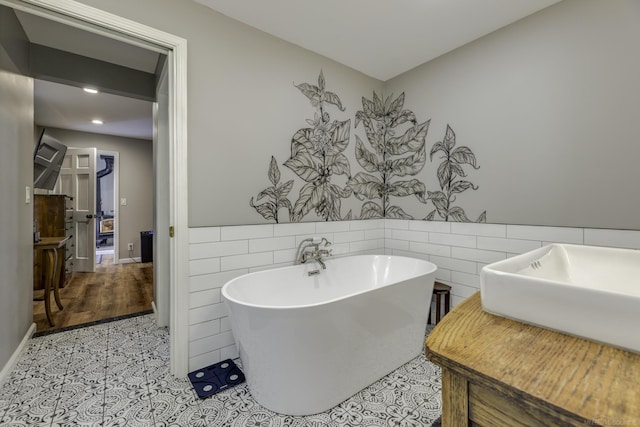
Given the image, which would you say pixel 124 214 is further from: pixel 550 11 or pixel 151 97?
pixel 550 11

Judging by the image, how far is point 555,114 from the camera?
182cm

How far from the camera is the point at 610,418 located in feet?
1.25

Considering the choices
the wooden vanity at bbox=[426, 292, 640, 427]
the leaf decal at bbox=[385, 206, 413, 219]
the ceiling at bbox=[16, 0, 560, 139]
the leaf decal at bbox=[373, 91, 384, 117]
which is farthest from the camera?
the leaf decal at bbox=[373, 91, 384, 117]

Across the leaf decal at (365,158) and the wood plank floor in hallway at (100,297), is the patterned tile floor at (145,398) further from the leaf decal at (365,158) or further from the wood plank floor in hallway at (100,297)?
the leaf decal at (365,158)

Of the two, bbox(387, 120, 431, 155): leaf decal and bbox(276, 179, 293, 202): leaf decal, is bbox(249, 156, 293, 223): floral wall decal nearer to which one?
bbox(276, 179, 293, 202): leaf decal

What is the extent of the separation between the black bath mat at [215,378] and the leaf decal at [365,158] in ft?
6.84

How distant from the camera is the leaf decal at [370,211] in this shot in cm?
280

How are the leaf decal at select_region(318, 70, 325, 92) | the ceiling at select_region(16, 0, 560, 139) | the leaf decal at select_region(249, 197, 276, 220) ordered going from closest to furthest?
the ceiling at select_region(16, 0, 560, 139) < the leaf decal at select_region(249, 197, 276, 220) < the leaf decal at select_region(318, 70, 325, 92)

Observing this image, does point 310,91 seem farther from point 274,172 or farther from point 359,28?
point 274,172

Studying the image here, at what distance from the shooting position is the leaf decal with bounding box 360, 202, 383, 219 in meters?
2.80

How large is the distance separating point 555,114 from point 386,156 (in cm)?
141

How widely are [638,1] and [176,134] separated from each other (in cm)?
283

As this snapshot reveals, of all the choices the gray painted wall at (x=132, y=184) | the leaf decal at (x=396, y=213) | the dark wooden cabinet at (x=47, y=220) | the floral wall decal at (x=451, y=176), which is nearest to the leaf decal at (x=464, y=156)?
the floral wall decal at (x=451, y=176)

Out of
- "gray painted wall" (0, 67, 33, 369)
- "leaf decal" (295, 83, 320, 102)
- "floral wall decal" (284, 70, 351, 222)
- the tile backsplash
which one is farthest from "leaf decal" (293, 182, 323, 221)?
"gray painted wall" (0, 67, 33, 369)
